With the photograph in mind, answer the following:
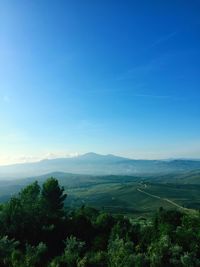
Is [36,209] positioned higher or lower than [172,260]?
higher

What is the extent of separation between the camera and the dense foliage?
Answer: 141ft

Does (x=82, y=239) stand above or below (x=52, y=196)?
below

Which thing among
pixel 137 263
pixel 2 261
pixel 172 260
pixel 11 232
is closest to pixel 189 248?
pixel 172 260

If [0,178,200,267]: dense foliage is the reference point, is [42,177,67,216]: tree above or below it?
above

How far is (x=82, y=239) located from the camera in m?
65.6

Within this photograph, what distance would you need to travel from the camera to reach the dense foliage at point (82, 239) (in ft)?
141

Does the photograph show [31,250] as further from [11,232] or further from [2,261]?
[11,232]

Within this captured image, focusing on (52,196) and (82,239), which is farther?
(52,196)

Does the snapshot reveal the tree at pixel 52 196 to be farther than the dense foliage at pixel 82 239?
Yes

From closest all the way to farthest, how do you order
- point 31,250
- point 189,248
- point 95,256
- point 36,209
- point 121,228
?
1. point 95,256
2. point 31,250
3. point 189,248
4. point 121,228
5. point 36,209

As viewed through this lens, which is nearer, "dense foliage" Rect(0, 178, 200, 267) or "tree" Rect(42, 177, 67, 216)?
"dense foliage" Rect(0, 178, 200, 267)

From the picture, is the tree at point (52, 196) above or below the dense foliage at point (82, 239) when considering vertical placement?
above

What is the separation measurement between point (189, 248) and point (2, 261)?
29.6 metres

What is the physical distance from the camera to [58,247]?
196 ft
